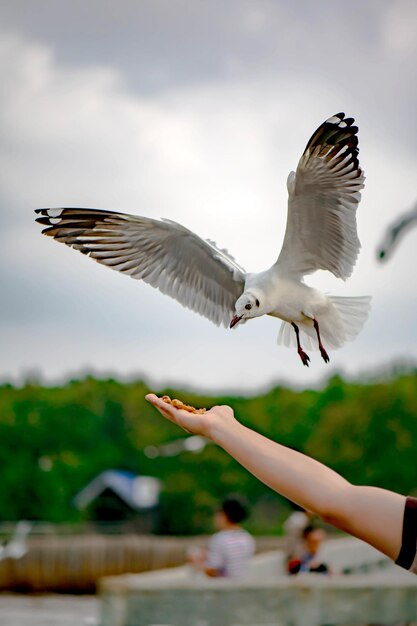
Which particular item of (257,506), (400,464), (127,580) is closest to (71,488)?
(257,506)

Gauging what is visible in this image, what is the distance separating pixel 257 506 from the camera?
3441 centimetres

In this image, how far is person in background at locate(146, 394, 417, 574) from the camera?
1050mm

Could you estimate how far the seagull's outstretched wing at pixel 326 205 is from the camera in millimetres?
2197

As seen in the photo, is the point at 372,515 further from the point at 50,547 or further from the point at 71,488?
the point at 71,488

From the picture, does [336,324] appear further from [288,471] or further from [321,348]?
[288,471]

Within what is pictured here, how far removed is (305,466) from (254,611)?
2.82 meters

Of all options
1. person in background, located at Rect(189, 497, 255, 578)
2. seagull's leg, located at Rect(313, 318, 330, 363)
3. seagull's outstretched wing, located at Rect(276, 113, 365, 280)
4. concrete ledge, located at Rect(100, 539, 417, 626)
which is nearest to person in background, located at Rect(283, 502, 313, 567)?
person in background, located at Rect(189, 497, 255, 578)

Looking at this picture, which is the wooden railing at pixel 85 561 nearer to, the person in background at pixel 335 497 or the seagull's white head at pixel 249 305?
the seagull's white head at pixel 249 305

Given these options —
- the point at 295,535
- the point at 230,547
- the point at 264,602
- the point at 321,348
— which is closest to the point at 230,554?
the point at 230,547

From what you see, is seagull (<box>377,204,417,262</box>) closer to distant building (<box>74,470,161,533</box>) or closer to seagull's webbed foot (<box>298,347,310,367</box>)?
seagull's webbed foot (<box>298,347,310,367</box>)

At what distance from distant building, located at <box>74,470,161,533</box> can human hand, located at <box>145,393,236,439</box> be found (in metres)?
28.0

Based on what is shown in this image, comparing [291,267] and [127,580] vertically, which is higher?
[291,267]

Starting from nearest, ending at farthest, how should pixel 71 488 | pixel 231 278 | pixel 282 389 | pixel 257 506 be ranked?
pixel 231 278 < pixel 71 488 < pixel 257 506 < pixel 282 389

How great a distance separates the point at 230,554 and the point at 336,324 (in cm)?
203
